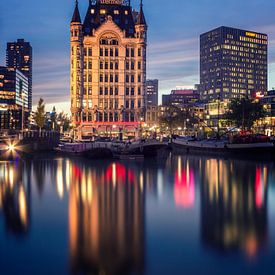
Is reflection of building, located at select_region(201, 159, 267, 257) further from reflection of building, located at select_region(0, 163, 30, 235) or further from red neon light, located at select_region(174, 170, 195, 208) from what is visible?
reflection of building, located at select_region(0, 163, 30, 235)

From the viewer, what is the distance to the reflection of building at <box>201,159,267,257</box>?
20719mm

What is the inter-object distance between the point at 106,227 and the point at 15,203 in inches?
408

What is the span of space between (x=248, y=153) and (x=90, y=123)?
7235 cm

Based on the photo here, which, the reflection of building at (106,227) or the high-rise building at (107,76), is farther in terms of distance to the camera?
the high-rise building at (107,76)

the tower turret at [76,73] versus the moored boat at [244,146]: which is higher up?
the tower turret at [76,73]

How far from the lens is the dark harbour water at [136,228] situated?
17500 mm

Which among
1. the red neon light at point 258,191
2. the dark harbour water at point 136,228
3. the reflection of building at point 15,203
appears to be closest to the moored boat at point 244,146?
the red neon light at point 258,191

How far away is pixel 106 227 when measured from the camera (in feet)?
76.4

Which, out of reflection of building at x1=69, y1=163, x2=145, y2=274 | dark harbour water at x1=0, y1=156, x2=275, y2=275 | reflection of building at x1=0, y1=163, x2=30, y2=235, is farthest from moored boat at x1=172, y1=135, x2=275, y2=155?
reflection of building at x1=0, y1=163, x2=30, y2=235

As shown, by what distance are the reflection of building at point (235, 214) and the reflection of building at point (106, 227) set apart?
3888 millimetres

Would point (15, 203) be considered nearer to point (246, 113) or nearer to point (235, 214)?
point (235, 214)

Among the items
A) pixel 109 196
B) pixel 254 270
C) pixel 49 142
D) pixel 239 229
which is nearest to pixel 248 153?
pixel 49 142

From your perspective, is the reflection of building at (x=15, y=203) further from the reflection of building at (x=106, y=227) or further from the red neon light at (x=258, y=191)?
the red neon light at (x=258, y=191)

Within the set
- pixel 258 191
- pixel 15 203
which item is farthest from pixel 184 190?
pixel 15 203
